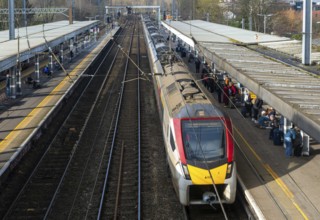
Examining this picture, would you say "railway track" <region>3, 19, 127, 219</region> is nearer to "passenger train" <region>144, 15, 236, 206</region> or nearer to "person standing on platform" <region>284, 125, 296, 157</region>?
"passenger train" <region>144, 15, 236, 206</region>

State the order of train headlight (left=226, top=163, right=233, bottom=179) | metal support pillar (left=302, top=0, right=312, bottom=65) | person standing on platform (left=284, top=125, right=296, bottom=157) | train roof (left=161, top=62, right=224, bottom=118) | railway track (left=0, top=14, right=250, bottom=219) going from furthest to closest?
metal support pillar (left=302, top=0, right=312, bottom=65)
person standing on platform (left=284, top=125, right=296, bottom=157)
train roof (left=161, top=62, right=224, bottom=118)
railway track (left=0, top=14, right=250, bottom=219)
train headlight (left=226, top=163, right=233, bottom=179)

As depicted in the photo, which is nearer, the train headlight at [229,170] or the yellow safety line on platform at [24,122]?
the train headlight at [229,170]

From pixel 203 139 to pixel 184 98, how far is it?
6.54ft

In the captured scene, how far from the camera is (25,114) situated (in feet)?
68.6

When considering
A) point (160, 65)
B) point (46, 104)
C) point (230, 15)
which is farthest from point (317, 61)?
point (230, 15)

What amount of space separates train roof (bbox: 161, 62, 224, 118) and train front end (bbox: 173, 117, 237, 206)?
258 mm

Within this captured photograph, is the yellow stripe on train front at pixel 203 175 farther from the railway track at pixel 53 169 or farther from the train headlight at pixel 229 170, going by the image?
the railway track at pixel 53 169

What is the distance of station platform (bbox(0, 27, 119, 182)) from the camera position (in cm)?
1535

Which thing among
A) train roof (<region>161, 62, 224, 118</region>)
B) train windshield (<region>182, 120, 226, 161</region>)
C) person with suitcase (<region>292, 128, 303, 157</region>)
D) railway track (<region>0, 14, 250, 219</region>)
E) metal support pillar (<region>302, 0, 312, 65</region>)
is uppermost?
metal support pillar (<region>302, 0, 312, 65</region>)

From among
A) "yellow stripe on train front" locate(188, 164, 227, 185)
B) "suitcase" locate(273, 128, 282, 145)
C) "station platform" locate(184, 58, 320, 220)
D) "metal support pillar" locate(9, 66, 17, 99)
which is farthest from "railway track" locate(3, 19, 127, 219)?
"suitcase" locate(273, 128, 282, 145)

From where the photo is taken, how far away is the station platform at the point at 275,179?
11148 millimetres

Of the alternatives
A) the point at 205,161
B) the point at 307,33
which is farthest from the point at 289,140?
the point at 307,33

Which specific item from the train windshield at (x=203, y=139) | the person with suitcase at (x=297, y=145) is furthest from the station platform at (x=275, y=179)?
the train windshield at (x=203, y=139)

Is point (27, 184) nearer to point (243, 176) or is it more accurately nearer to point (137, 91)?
point (243, 176)
